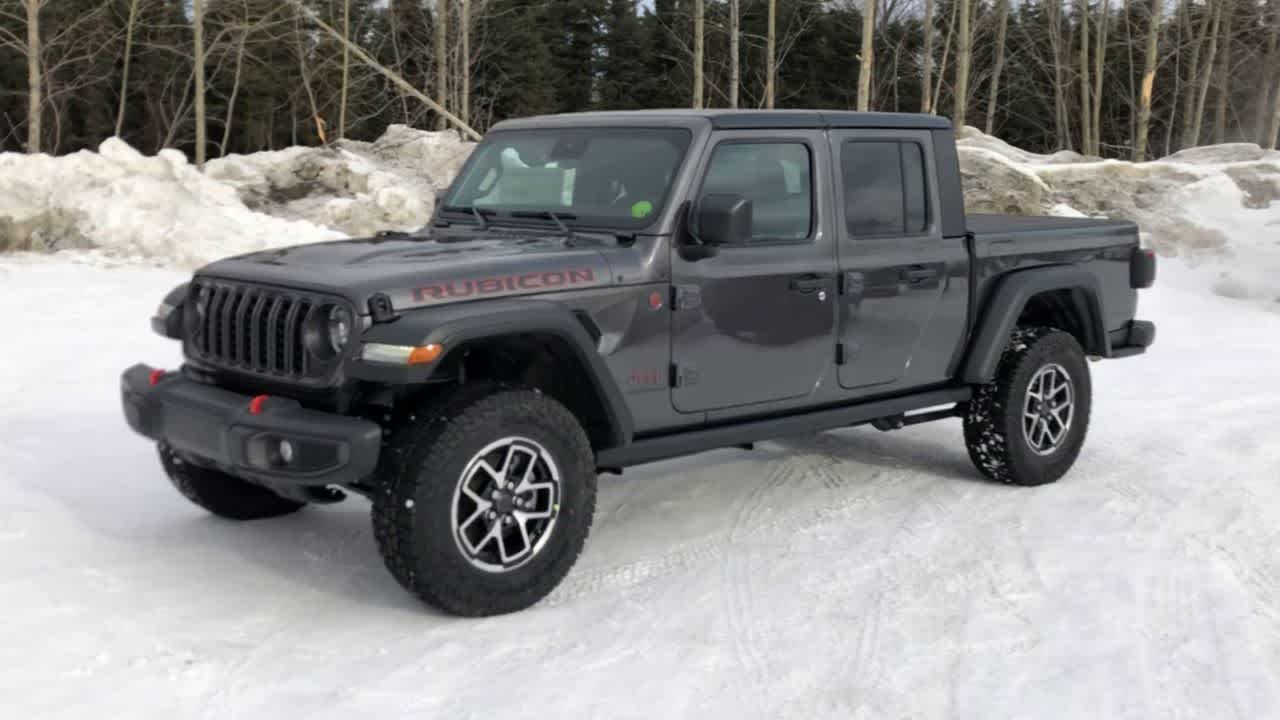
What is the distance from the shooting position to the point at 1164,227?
17.0 m

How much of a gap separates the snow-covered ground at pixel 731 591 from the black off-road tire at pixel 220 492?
77mm

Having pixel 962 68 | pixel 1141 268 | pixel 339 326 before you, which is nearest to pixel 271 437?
pixel 339 326

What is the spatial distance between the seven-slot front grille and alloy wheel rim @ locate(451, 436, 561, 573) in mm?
696

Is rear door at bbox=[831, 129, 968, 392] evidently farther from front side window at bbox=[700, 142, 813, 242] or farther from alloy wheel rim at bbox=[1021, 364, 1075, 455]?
alloy wheel rim at bbox=[1021, 364, 1075, 455]

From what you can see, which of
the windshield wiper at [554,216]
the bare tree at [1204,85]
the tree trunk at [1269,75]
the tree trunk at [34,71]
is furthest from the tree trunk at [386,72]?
the tree trunk at [1269,75]

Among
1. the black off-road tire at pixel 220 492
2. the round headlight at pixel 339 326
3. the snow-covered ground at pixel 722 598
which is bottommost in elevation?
the snow-covered ground at pixel 722 598

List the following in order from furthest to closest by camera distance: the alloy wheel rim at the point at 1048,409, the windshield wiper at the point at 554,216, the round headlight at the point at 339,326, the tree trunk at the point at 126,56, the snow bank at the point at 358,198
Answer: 1. the tree trunk at the point at 126,56
2. the snow bank at the point at 358,198
3. the alloy wheel rim at the point at 1048,409
4. the windshield wiper at the point at 554,216
5. the round headlight at the point at 339,326

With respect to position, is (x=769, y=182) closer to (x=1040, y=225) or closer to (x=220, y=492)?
(x=1040, y=225)

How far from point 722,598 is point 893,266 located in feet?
6.15

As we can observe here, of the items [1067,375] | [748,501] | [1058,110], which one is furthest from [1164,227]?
[1058,110]

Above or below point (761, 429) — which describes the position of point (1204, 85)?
above

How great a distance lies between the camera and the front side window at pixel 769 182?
5406mm

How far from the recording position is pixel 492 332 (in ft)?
14.6

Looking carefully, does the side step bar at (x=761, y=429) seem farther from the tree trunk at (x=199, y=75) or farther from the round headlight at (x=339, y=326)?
the tree trunk at (x=199, y=75)
